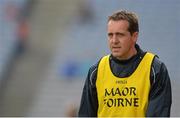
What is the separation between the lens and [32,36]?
5953mm

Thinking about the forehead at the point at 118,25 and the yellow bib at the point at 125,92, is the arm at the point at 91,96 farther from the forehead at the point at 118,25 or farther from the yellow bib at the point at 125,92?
the forehead at the point at 118,25

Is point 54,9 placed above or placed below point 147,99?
above

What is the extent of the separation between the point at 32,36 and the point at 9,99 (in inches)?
62.5

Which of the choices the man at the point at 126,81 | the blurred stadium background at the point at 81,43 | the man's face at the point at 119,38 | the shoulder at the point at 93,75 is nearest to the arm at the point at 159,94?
the man at the point at 126,81

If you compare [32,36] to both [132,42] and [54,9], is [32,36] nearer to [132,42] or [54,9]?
[54,9]

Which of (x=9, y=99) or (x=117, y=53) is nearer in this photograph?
(x=117, y=53)

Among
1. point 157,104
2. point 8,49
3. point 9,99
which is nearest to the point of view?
point 157,104

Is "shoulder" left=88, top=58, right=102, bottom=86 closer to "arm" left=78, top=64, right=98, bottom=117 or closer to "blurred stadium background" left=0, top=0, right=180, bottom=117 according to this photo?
"arm" left=78, top=64, right=98, bottom=117

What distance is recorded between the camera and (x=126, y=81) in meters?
3.00

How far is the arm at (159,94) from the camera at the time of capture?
285 centimetres

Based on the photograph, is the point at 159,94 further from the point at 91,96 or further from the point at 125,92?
the point at 91,96

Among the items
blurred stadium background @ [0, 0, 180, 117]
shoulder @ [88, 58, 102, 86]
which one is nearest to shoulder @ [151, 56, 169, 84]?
shoulder @ [88, 58, 102, 86]

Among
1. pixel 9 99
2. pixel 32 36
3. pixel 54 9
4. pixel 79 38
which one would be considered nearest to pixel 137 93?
pixel 9 99

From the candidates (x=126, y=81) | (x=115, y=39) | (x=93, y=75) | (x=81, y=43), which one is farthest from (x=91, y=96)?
(x=81, y=43)
